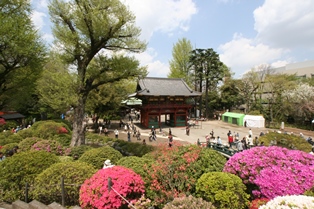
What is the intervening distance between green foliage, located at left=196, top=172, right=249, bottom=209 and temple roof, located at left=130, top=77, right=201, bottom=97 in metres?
20.8

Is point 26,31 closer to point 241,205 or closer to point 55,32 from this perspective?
point 55,32

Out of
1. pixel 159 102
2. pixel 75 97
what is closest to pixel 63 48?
pixel 75 97

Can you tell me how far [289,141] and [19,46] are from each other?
20.3 m

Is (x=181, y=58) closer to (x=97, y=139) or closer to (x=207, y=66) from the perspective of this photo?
(x=207, y=66)

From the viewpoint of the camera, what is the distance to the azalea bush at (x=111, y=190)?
4.38 metres

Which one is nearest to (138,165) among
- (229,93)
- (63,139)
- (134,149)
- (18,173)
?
(18,173)

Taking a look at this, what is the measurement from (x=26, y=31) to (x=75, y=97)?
6361 millimetres

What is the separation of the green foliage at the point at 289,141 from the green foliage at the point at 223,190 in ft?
32.4

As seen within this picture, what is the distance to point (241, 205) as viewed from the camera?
5.26 metres

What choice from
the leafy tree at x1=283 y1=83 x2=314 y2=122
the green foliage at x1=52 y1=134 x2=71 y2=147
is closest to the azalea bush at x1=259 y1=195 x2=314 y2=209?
the green foliage at x1=52 y1=134 x2=71 y2=147

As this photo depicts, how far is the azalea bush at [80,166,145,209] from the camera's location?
14.4 feet

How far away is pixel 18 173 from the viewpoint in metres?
5.85

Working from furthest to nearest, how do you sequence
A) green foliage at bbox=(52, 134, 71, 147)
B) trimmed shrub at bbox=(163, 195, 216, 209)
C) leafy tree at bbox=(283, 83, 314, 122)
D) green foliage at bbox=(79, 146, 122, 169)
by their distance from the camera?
1. leafy tree at bbox=(283, 83, 314, 122)
2. green foliage at bbox=(52, 134, 71, 147)
3. green foliage at bbox=(79, 146, 122, 169)
4. trimmed shrub at bbox=(163, 195, 216, 209)

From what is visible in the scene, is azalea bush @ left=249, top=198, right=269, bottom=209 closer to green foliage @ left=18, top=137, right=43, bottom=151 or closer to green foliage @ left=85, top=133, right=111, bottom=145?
green foliage @ left=18, top=137, right=43, bottom=151
